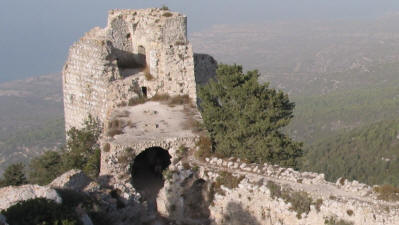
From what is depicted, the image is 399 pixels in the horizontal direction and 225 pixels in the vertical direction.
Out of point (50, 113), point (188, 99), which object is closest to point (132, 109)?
point (188, 99)

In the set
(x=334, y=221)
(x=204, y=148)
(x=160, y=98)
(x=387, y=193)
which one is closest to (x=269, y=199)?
(x=334, y=221)

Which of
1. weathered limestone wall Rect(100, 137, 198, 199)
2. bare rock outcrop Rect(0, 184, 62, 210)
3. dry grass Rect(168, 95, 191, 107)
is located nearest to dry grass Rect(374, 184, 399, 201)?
Answer: weathered limestone wall Rect(100, 137, 198, 199)

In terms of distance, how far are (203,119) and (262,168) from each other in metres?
4.13

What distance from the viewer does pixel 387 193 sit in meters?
12.3

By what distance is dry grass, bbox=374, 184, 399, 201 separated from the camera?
39.9 feet

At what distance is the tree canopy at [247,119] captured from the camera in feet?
55.7

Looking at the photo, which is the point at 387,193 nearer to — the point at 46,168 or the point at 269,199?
the point at 269,199

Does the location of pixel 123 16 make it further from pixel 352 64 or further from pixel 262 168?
pixel 352 64

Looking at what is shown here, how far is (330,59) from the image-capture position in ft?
611

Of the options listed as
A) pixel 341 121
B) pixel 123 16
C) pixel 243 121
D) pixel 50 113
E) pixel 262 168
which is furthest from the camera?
pixel 50 113

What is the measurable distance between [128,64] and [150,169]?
6834 millimetres

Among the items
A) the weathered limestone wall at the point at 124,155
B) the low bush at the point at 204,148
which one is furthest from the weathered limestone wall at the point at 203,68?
the weathered limestone wall at the point at 124,155

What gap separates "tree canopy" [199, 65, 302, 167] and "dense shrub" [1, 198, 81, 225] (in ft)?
22.7

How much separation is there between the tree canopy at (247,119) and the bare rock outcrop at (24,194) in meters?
6.43
